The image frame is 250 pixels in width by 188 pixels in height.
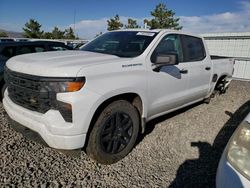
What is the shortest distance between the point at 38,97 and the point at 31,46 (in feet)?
12.5

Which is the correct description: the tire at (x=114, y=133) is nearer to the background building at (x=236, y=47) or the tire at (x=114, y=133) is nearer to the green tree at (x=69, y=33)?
the background building at (x=236, y=47)

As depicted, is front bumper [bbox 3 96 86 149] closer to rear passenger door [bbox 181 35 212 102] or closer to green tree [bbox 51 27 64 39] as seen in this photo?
rear passenger door [bbox 181 35 212 102]

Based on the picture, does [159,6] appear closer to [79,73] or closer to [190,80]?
[190,80]

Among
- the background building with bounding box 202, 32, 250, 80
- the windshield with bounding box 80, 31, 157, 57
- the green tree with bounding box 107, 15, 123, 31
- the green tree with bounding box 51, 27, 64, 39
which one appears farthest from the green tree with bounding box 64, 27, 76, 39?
the windshield with bounding box 80, 31, 157, 57

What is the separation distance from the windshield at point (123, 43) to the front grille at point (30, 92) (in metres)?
1.35

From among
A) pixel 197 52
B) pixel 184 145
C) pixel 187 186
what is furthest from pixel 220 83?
pixel 187 186

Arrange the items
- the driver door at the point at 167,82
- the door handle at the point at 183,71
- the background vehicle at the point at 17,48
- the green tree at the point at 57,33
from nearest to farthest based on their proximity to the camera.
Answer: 1. the driver door at the point at 167,82
2. the door handle at the point at 183,71
3. the background vehicle at the point at 17,48
4. the green tree at the point at 57,33

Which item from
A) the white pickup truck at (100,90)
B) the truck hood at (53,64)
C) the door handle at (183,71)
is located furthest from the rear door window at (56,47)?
the door handle at (183,71)

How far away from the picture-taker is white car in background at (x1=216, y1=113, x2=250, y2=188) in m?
1.62

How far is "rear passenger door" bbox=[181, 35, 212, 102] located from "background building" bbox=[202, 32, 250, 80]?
740 centimetres

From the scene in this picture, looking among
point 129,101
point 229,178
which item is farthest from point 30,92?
point 229,178

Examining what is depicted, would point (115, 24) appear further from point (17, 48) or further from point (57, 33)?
point (17, 48)

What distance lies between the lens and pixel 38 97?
2.62 m

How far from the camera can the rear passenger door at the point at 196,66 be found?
445 centimetres
